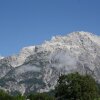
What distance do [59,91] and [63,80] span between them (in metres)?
7.69

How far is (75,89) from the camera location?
183125 mm

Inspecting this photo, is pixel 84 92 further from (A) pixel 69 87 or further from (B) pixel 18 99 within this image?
(B) pixel 18 99

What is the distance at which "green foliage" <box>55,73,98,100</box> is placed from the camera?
603 feet

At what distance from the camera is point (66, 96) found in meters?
185

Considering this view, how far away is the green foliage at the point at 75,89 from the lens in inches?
7239

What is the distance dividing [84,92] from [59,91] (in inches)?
468

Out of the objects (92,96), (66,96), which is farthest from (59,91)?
(92,96)

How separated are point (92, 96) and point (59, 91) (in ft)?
51.8

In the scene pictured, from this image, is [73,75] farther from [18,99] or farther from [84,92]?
[18,99]

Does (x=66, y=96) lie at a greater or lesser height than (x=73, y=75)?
lesser

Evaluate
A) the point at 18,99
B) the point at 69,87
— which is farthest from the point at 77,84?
the point at 18,99

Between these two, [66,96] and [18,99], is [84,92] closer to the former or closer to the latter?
[66,96]

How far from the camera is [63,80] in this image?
192250 millimetres

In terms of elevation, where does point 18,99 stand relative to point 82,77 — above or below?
below
